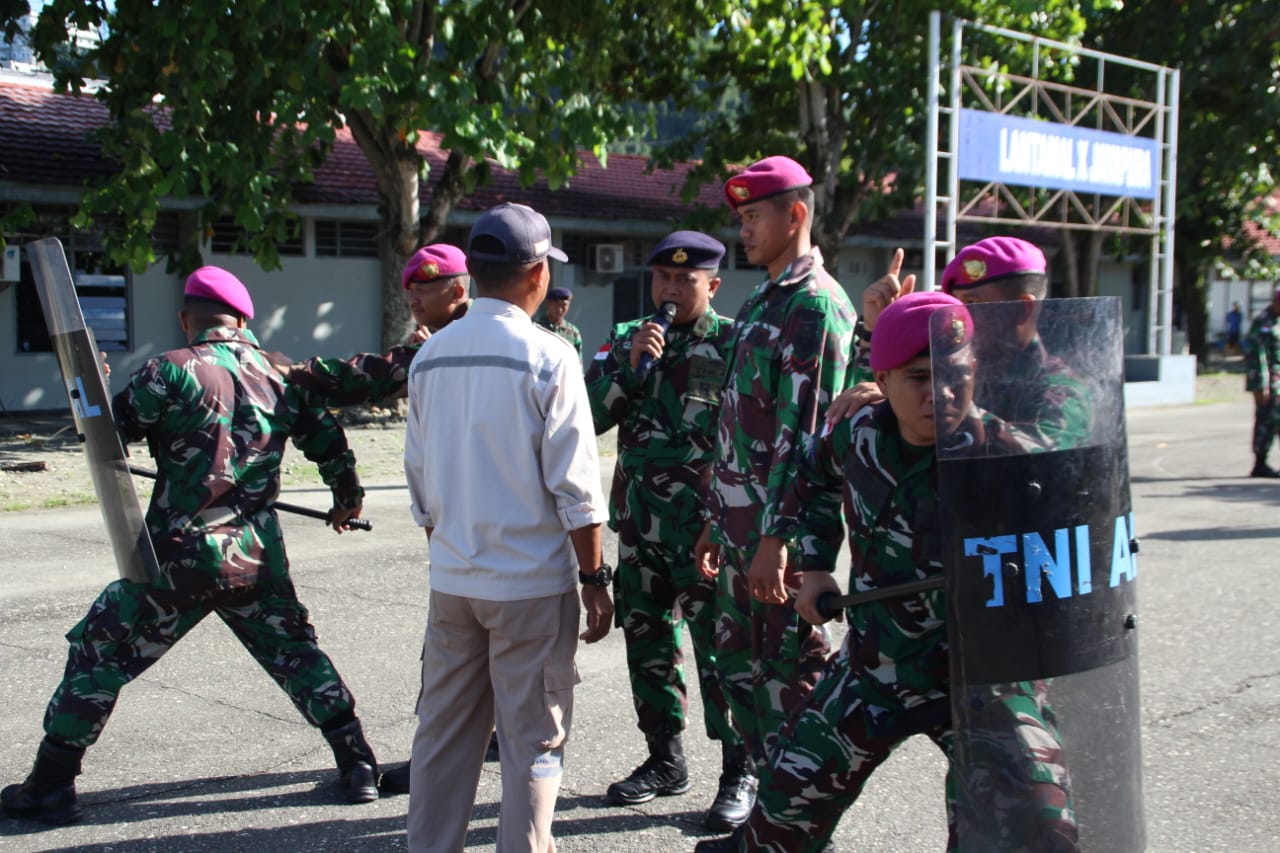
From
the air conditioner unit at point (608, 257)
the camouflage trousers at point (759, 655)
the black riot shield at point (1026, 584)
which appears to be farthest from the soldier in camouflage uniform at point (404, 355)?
the air conditioner unit at point (608, 257)

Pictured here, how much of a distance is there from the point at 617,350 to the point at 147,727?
2334 millimetres

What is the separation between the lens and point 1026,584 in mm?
2402

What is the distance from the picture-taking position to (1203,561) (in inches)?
314

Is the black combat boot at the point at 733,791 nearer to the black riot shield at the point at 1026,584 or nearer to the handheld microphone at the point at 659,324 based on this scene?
the handheld microphone at the point at 659,324

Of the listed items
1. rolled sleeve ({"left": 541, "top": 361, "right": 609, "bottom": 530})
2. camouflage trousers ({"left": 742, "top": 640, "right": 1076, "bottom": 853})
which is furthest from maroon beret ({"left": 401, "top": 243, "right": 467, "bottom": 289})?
camouflage trousers ({"left": 742, "top": 640, "right": 1076, "bottom": 853})

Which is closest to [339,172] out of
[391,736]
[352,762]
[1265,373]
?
[1265,373]

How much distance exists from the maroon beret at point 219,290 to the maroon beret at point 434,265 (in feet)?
1.74

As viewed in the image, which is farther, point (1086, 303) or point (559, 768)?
point (559, 768)

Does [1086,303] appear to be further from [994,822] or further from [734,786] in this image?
[734,786]

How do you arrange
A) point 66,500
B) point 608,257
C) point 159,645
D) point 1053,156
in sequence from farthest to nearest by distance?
1. point 608,257
2. point 1053,156
3. point 66,500
4. point 159,645

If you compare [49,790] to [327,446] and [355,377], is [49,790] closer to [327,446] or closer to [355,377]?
[327,446]

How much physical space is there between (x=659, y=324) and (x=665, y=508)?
23.4 inches

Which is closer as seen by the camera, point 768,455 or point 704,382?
point 768,455

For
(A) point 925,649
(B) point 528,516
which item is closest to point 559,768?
(B) point 528,516
